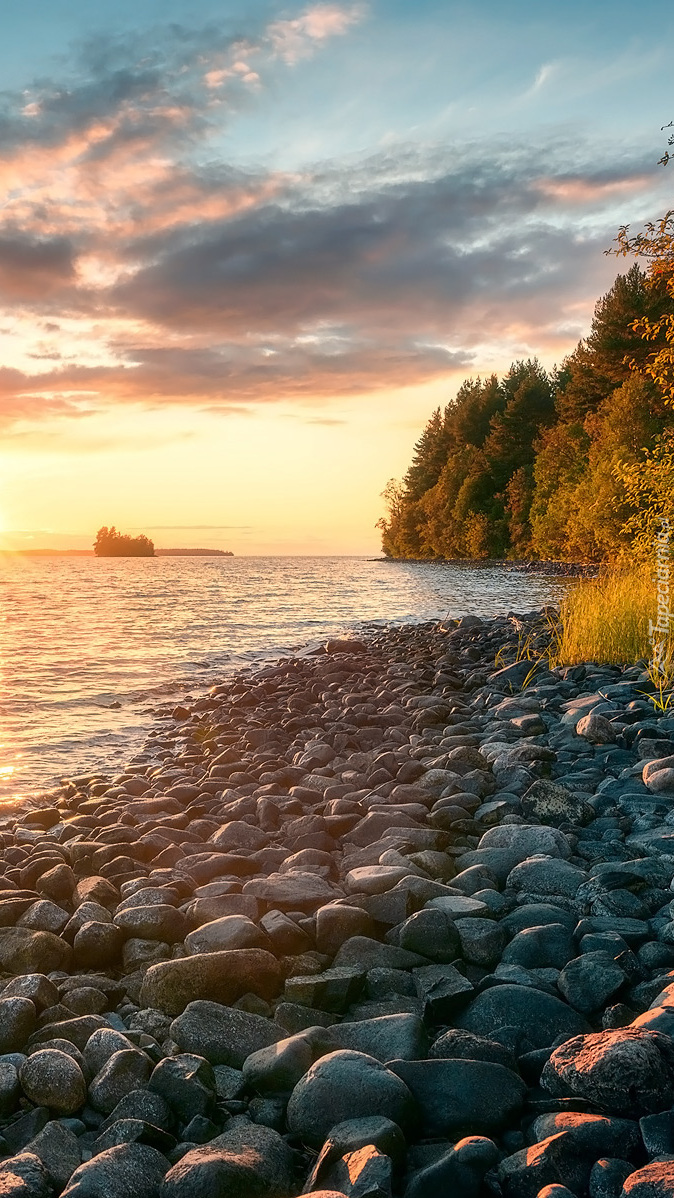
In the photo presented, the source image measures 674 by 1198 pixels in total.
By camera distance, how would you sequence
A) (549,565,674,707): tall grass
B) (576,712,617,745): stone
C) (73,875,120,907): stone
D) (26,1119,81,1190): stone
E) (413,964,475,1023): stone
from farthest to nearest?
(549,565,674,707): tall grass < (576,712,617,745): stone < (73,875,120,907): stone < (413,964,475,1023): stone < (26,1119,81,1190): stone

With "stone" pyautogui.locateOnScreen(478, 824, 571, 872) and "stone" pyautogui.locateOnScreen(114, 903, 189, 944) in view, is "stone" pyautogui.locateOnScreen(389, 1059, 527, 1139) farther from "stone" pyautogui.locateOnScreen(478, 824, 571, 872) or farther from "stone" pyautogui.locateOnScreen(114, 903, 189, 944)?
"stone" pyautogui.locateOnScreen(478, 824, 571, 872)

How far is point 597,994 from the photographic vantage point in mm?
3492

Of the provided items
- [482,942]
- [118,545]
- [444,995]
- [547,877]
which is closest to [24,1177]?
[444,995]

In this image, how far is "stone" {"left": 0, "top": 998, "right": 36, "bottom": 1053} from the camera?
3.66 meters

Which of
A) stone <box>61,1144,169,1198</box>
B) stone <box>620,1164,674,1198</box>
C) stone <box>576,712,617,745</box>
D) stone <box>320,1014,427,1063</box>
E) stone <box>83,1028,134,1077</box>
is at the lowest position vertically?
stone <box>83,1028,134,1077</box>

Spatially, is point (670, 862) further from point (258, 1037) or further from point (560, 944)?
point (258, 1037)

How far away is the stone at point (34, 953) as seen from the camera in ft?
14.6

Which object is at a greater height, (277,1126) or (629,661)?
(629,661)

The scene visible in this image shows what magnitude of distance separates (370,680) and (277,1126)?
32.8 feet

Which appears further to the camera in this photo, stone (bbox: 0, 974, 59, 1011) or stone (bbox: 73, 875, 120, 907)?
stone (bbox: 73, 875, 120, 907)

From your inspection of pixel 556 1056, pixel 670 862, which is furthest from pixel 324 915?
pixel 670 862

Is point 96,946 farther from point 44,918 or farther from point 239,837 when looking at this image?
point 239,837

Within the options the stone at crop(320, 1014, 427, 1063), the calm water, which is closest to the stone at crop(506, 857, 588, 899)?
the stone at crop(320, 1014, 427, 1063)

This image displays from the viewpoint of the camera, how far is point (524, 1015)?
345cm
